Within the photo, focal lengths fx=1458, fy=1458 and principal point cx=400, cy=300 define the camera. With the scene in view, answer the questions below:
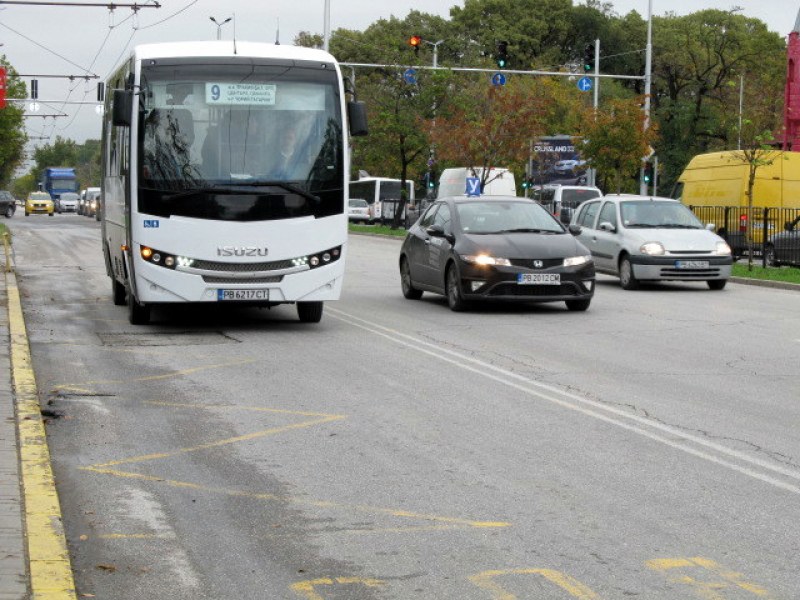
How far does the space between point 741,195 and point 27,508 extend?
2833cm

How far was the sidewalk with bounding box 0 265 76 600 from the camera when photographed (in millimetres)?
5379

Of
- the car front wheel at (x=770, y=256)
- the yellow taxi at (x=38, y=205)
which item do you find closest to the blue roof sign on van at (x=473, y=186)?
the car front wheel at (x=770, y=256)

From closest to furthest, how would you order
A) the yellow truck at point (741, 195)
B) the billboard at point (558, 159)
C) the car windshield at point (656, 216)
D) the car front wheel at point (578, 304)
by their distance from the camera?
1. the car front wheel at point (578, 304)
2. the car windshield at point (656, 216)
3. the yellow truck at point (741, 195)
4. the billboard at point (558, 159)

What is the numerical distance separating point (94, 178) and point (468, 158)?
129 meters

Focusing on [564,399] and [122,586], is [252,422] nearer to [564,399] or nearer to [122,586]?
[564,399]

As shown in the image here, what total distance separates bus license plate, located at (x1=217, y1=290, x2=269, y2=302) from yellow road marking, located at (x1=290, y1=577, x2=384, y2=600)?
33.3ft

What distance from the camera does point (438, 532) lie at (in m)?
6.53

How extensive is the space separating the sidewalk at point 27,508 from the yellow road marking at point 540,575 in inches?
61.4

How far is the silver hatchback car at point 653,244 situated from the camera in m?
24.0

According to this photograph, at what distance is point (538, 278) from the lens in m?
18.5

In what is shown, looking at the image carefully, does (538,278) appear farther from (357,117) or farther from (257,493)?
(257,493)

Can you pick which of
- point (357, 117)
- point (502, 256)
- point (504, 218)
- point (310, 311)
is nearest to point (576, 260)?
point (502, 256)

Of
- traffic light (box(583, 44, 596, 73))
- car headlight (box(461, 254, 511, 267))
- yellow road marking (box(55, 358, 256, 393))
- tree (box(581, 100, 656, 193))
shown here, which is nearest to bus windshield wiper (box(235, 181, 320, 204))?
yellow road marking (box(55, 358, 256, 393))

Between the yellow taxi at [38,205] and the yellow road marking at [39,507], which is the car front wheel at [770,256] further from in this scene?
the yellow taxi at [38,205]
